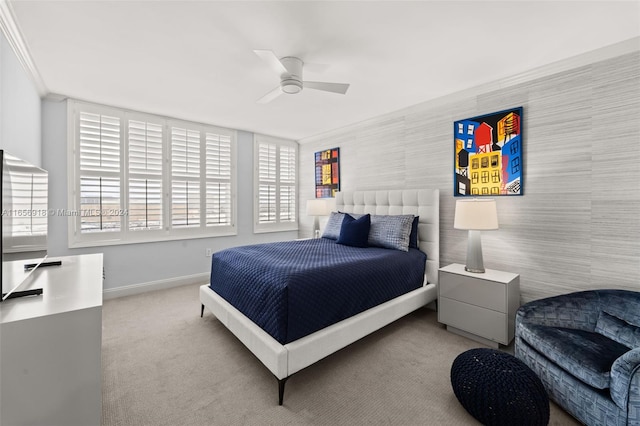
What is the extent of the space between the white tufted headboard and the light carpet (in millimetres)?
796

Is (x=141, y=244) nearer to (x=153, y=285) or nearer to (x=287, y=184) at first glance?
(x=153, y=285)

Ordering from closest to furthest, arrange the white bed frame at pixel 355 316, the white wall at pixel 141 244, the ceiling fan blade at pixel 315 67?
the white bed frame at pixel 355 316, the ceiling fan blade at pixel 315 67, the white wall at pixel 141 244

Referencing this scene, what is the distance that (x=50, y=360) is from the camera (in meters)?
1.17

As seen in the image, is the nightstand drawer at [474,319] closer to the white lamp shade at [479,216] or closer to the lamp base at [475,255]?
the lamp base at [475,255]

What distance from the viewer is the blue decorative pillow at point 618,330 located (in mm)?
1722

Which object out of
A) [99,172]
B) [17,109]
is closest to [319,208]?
[99,172]

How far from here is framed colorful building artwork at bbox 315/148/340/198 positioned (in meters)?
4.66

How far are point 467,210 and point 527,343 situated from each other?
1187 millimetres

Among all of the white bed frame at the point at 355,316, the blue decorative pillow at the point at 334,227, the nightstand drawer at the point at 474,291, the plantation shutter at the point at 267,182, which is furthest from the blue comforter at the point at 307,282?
the plantation shutter at the point at 267,182

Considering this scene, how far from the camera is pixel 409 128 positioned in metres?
3.62

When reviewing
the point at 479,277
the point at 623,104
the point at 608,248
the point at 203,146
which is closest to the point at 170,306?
the point at 203,146

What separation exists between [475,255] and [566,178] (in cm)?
103

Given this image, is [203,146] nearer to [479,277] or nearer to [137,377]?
[137,377]

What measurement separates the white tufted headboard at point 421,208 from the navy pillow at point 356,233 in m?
0.50
